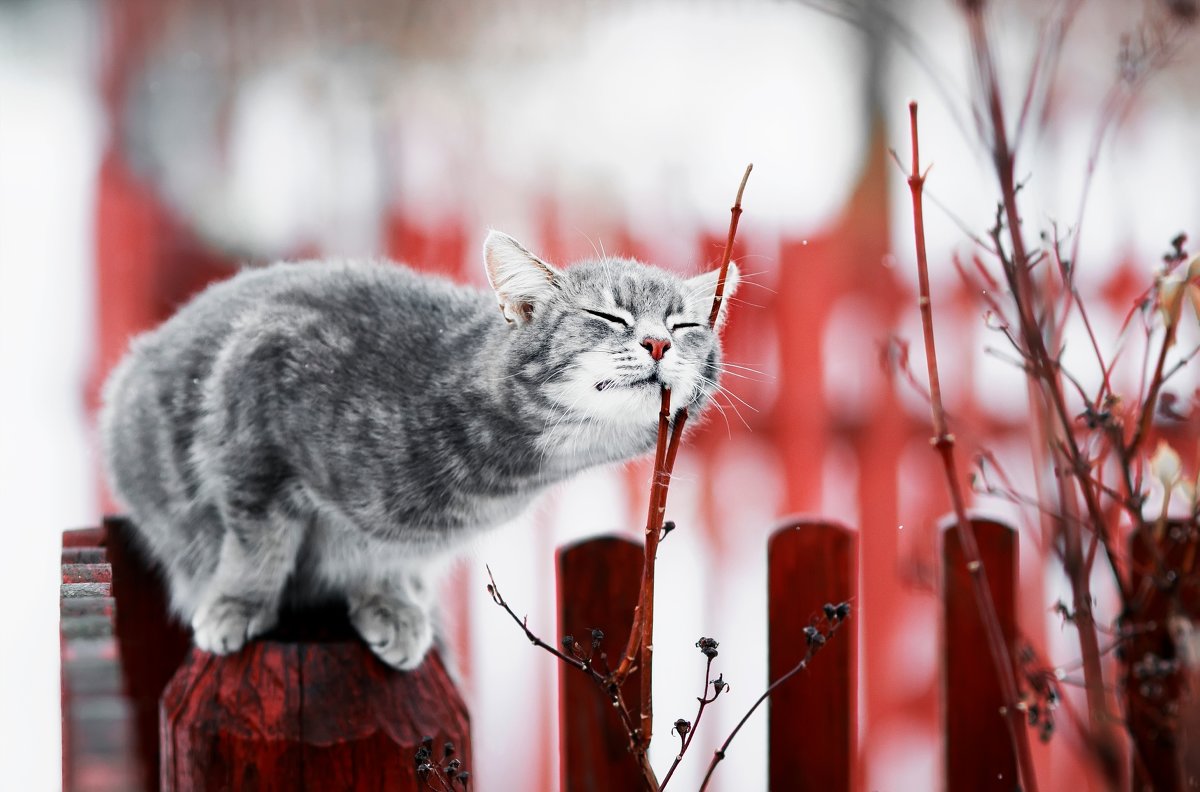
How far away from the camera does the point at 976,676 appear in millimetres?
785

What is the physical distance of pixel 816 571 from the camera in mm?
759

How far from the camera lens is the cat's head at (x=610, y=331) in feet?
1.79

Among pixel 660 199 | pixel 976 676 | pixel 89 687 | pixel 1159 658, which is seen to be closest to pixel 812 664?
pixel 976 676

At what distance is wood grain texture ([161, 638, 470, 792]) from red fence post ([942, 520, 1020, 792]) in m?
0.39

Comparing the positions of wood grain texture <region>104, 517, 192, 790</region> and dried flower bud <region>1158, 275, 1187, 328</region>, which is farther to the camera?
wood grain texture <region>104, 517, 192, 790</region>

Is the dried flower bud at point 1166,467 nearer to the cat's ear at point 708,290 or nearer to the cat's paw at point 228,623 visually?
the cat's ear at point 708,290

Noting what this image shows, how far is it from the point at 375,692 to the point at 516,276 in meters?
0.31

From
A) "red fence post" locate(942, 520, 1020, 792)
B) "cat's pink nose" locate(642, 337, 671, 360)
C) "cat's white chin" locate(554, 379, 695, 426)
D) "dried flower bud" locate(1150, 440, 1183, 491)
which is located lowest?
"red fence post" locate(942, 520, 1020, 792)

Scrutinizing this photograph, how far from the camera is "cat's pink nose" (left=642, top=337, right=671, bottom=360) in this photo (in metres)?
0.54

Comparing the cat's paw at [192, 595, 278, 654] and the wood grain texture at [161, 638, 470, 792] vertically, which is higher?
the cat's paw at [192, 595, 278, 654]

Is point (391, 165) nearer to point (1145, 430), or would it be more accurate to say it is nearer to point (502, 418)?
point (502, 418)

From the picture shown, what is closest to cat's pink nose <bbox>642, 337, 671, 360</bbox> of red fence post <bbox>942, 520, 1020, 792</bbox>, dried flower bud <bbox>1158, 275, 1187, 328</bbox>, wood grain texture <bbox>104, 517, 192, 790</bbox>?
dried flower bud <bbox>1158, 275, 1187, 328</bbox>

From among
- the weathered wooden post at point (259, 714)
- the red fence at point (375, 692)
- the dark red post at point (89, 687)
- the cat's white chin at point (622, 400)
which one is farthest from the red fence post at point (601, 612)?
the dark red post at point (89, 687)

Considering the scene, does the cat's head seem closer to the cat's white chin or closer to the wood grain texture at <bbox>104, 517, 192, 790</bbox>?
the cat's white chin
